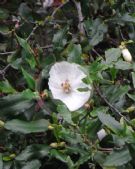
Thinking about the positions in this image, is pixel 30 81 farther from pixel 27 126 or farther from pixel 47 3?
pixel 47 3

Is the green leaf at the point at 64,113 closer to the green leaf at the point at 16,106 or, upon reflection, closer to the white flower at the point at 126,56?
the green leaf at the point at 16,106

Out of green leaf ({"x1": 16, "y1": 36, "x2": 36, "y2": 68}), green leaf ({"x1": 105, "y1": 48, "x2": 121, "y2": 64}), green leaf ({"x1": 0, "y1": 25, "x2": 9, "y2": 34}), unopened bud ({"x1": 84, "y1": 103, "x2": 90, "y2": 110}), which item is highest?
green leaf ({"x1": 16, "y1": 36, "x2": 36, "y2": 68})

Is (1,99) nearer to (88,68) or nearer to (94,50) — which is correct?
(88,68)

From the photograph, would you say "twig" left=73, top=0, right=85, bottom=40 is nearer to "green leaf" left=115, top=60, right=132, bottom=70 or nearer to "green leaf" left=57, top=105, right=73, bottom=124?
"green leaf" left=115, top=60, right=132, bottom=70

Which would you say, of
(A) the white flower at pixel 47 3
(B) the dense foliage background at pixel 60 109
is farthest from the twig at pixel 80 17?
(A) the white flower at pixel 47 3

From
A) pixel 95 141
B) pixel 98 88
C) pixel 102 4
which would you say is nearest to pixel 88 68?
pixel 98 88

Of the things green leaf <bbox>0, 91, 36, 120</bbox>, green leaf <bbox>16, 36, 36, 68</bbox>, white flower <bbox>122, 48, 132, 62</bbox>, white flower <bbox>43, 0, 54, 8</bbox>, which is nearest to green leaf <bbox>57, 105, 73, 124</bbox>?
green leaf <bbox>0, 91, 36, 120</bbox>
